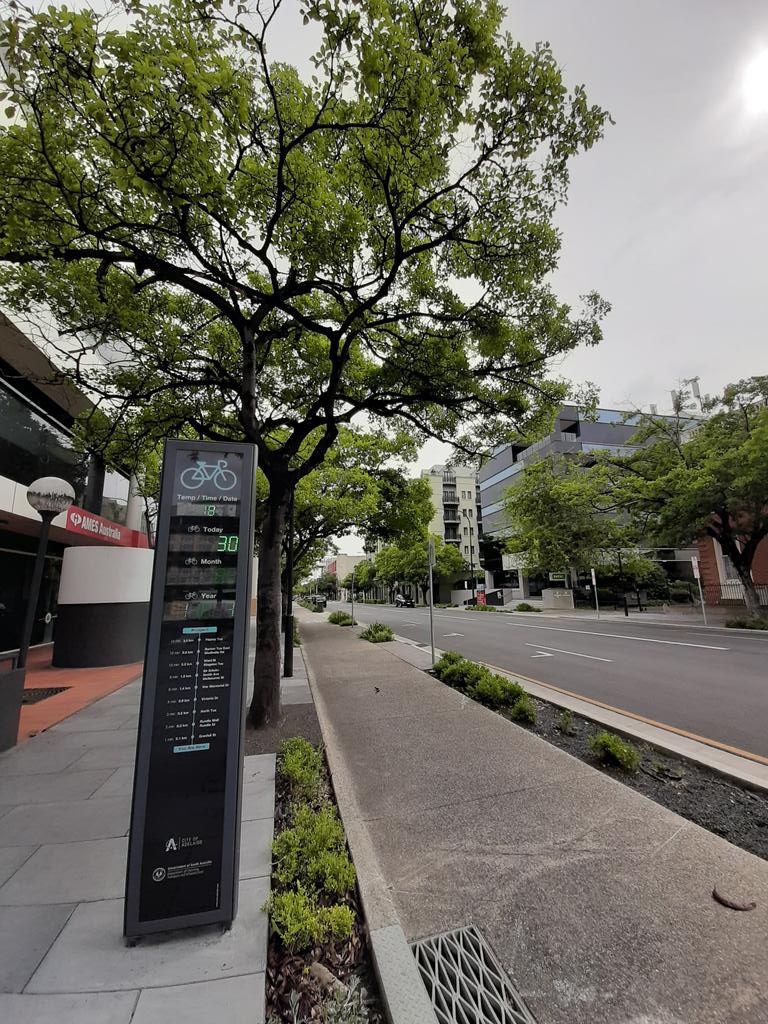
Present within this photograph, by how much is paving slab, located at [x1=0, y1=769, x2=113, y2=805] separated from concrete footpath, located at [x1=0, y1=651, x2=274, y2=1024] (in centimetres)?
2

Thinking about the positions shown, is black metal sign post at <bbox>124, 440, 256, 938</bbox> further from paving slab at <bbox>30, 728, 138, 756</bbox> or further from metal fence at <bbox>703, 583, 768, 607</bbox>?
metal fence at <bbox>703, 583, 768, 607</bbox>

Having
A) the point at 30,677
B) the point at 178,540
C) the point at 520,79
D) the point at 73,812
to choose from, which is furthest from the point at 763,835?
the point at 30,677

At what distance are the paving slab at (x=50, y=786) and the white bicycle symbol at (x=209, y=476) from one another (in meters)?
3.63

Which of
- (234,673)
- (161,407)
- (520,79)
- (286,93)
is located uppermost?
(286,93)

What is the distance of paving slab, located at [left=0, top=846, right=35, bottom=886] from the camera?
3.00 metres

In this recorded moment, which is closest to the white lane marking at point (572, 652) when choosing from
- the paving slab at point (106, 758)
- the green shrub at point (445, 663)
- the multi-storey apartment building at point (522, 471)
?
the green shrub at point (445, 663)

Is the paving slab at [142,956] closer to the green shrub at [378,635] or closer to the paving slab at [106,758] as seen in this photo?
the paving slab at [106,758]

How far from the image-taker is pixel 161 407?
715 centimetres

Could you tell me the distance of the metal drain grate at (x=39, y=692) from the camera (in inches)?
302

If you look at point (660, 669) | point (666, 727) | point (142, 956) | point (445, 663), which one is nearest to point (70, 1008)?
point (142, 956)

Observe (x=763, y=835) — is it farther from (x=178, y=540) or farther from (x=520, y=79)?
(x=520, y=79)

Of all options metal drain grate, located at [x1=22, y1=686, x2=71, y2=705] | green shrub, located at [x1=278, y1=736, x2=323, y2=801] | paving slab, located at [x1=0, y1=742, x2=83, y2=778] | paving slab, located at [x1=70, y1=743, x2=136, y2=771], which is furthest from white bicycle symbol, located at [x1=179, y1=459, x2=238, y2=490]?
metal drain grate, located at [x1=22, y1=686, x2=71, y2=705]

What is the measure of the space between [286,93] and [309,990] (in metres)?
7.59

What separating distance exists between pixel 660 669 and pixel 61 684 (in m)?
12.9
